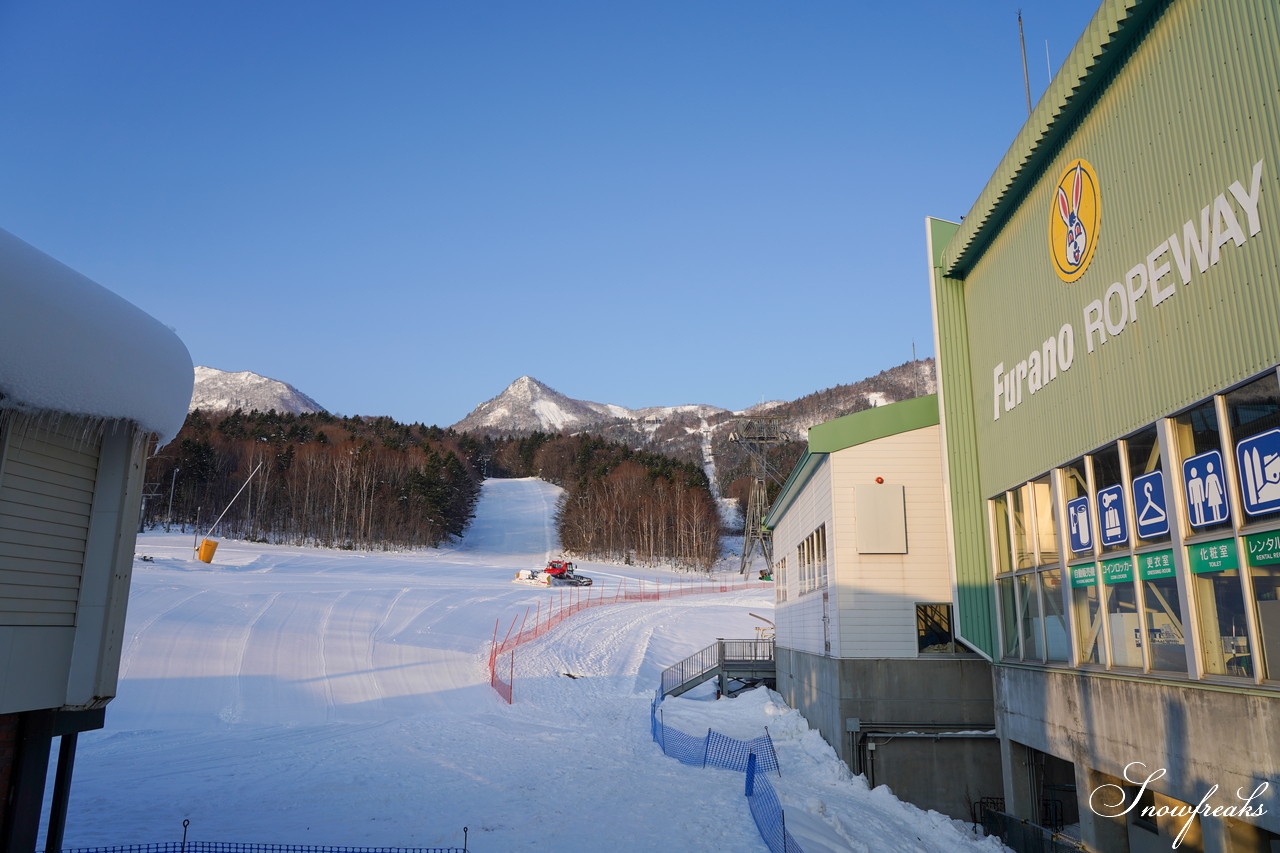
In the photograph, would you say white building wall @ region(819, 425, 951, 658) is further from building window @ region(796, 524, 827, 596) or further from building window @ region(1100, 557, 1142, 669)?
building window @ region(1100, 557, 1142, 669)

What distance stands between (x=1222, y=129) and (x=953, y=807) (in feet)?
40.7

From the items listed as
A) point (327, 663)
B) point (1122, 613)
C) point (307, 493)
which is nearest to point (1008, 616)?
point (1122, 613)

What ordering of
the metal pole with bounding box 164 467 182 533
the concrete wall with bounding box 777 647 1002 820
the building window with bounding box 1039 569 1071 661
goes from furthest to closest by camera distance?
the metal pole with bounding box 164 467 182 533 → the concrete wall with bounding box 777 647 1002 820 → the building window with bounding box 1039 569 1071 661

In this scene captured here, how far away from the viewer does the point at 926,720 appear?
1583 cm

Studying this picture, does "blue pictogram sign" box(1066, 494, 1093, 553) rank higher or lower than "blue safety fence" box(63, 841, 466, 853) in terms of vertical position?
higher

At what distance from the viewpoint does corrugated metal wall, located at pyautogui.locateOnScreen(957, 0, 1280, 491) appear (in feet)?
25.0

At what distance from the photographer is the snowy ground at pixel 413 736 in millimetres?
12266

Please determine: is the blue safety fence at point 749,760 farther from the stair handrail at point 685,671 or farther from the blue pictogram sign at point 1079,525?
the stair handrail at point 685,671

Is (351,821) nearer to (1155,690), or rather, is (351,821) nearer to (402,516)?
(1155,690)

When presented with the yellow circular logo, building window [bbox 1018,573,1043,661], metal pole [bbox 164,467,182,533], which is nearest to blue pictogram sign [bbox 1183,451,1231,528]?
the yellow circular logo

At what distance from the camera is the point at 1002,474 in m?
14.3

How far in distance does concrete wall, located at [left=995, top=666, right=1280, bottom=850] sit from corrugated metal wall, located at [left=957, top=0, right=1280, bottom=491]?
307 centimetres

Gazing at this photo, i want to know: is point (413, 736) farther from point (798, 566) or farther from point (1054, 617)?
point (1054, 617)

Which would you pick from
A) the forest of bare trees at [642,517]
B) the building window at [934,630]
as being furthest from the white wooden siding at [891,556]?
the forest of bare trees at [642,517]
